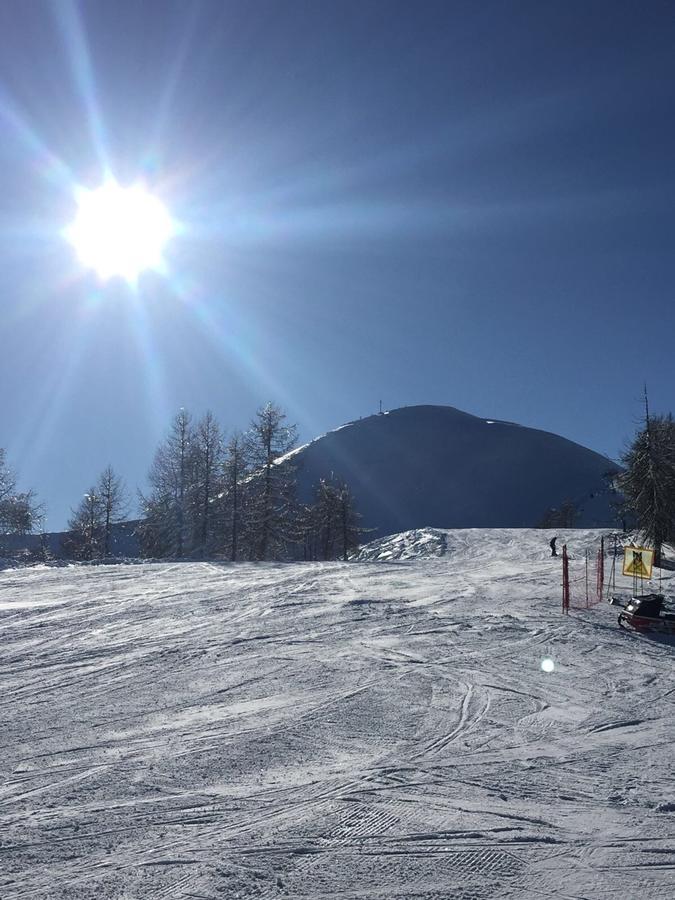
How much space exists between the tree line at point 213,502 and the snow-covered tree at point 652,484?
1848 centimetres

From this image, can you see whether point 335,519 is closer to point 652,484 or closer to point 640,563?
point 652,484

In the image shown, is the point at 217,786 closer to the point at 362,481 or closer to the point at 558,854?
the point at 558,854

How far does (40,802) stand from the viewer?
4.78 meters

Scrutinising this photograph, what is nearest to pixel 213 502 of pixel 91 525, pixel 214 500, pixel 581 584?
pixel 214 500

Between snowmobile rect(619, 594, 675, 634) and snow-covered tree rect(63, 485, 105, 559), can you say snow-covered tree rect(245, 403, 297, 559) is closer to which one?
snow-covered tree rect(63, 485, 105, 559)

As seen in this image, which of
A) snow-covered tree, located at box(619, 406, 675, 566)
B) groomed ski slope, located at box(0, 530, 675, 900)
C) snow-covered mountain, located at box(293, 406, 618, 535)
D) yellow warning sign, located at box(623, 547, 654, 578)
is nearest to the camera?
groomed ski slope, located at box(0, 530, 675, 900)

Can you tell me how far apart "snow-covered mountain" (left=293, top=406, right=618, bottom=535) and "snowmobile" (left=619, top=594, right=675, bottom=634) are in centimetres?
9770

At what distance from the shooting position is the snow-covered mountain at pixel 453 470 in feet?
406

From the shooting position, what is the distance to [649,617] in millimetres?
12789

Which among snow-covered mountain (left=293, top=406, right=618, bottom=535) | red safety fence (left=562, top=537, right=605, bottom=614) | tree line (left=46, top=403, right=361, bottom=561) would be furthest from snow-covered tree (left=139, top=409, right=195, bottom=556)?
snow-covered mountain (left=293, top=406, right=618, bottom=535)

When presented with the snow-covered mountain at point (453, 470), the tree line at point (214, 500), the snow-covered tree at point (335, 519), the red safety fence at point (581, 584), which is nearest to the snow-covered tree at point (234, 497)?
the tree line at point (214, 500)

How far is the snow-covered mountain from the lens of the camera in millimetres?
123688

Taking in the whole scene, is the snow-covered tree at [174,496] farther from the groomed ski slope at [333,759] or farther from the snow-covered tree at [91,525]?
the groomed ski slope at [333,759]

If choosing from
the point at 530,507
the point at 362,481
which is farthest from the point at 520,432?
the point at 362,481
